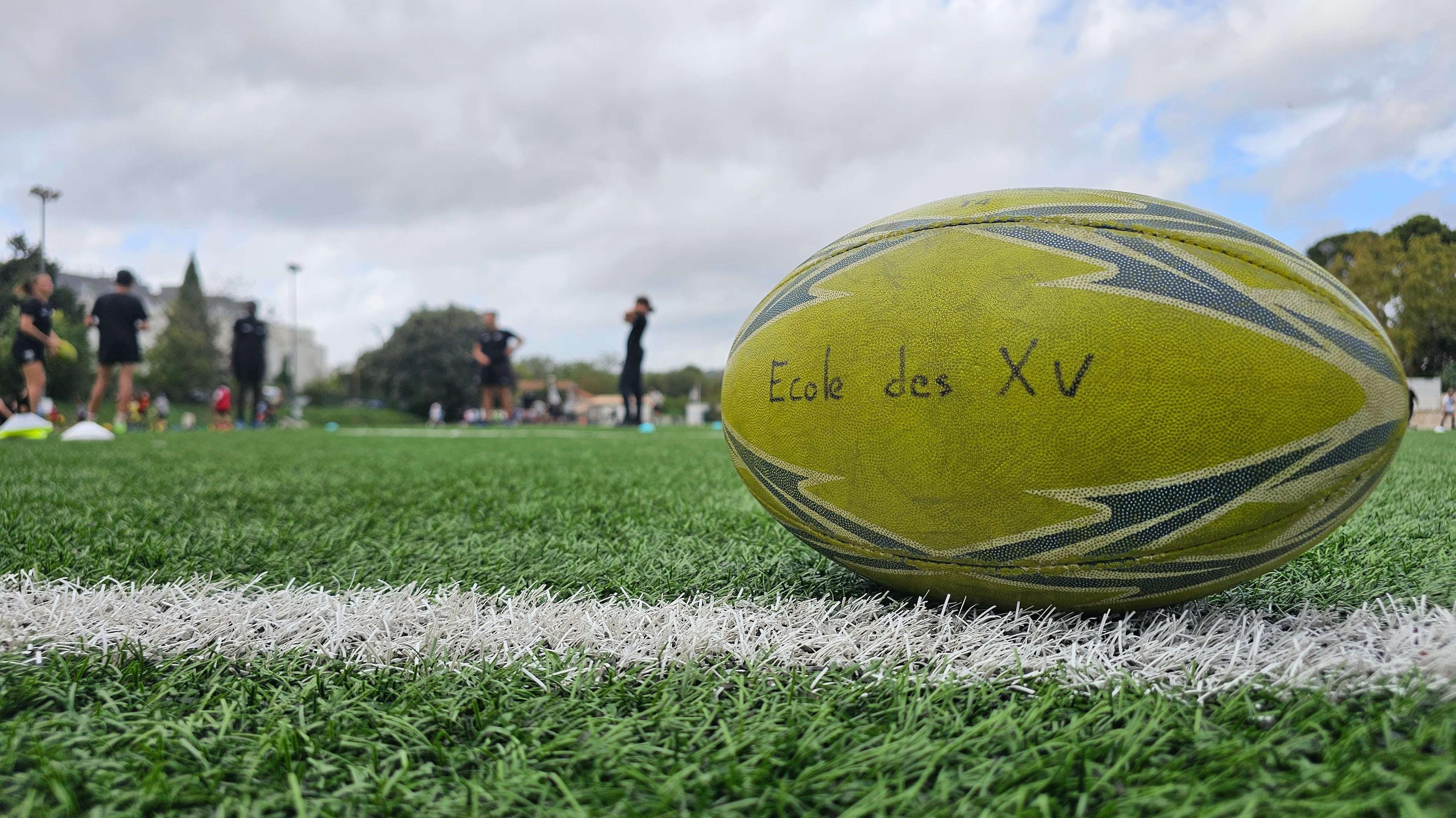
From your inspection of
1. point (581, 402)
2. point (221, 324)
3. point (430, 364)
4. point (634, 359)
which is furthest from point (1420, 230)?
point (581, 402)

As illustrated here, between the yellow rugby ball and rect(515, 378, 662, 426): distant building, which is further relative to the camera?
rect(515, 378, 662, 426): distant building

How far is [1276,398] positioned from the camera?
119 cm

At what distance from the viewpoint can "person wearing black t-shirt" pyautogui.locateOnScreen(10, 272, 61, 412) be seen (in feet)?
24.6

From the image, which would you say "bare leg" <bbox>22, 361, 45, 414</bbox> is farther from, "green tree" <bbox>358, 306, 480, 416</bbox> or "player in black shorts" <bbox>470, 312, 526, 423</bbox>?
"green tree" <bbox>358, 306, 480, 416</bbox>

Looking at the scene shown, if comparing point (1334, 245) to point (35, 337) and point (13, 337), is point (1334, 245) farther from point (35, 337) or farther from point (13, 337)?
point (13, 337)

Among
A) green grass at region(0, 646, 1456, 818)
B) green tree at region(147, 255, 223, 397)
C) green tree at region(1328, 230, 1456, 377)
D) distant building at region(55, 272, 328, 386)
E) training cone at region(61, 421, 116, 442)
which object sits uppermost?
distant building at region(55, 272, 328, 386)

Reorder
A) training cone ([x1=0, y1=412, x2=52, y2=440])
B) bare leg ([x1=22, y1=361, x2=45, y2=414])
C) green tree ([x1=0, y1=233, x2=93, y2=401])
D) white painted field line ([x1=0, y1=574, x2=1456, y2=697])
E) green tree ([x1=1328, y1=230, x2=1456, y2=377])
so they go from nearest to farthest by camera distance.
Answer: white painted field line ([x1=0, y1=574, x2=1456, y2=697]) → green tree ([x1=1328, y1=230, x2=1456, y2=377]) → training cone ([x1=0, y1=412, x2=52, y2=440]) → bare leg ([x1=22, y1=361, x2=45, y2=414]) → green tree ([x1=0, y1=233, x2=93, y2=401])

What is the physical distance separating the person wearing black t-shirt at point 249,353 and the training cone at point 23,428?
477cm

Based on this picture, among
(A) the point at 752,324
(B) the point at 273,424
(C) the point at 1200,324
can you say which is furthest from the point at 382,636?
(B) the point at 273,424

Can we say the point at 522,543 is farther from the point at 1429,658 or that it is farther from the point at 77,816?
the point at 1429,658

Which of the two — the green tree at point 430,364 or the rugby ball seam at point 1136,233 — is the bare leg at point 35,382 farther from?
the green tree at point 430,364

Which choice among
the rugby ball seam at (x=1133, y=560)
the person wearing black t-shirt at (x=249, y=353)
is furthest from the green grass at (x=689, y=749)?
the person wearing black t-shirt at (x=249, y=353)

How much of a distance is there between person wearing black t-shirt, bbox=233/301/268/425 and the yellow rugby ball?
43.7ft

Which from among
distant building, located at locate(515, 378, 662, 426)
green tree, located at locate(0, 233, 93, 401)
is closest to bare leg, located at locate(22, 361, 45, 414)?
green tree, located at locate(0, 233, 93, 401)
